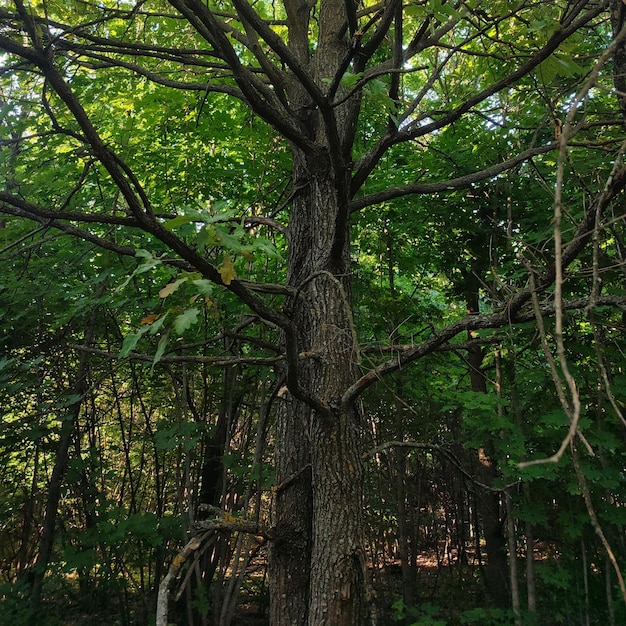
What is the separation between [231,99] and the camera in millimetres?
4691

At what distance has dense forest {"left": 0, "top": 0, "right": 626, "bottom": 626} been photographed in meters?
1.73

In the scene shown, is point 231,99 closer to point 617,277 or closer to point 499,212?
point 499,212

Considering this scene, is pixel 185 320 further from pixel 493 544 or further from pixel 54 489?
pixel 493 544

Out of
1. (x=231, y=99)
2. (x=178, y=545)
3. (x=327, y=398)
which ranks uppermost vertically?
(x=231, y=99)

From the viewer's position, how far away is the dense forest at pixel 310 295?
1734 millimetres

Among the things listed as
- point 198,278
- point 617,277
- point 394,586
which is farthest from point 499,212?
point 394,586

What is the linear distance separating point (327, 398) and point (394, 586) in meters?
4.55

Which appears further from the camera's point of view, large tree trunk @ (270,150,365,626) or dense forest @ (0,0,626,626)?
large tree trunk @ (270,150,365,626)

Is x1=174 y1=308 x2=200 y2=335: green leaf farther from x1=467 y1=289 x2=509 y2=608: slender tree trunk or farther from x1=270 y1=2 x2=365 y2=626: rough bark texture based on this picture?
x1=467 y1=289 x2=509 y2=608: slender tree trunk

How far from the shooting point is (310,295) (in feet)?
7.94

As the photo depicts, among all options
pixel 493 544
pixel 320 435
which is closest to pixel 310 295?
pixel 320 435

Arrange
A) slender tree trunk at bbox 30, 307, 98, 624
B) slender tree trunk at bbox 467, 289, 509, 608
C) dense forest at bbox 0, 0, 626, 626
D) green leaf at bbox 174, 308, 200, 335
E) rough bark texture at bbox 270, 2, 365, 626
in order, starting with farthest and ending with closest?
slender tree trunk at bbox 467, 289, 509, 608, slender tree trunk at bbox 30, 307, 98, 624, rough bark texture at bbox 270, 2, 365, 626, dense forest at bbox 0, 0, 626, 626, green leaf at bbox 174, 308, 200, 335

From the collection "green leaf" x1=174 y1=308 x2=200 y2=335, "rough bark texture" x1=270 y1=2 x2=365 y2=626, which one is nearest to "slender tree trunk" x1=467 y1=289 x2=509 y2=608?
"rough bark texture" x1=270 y1=2 x2=365 y2=626

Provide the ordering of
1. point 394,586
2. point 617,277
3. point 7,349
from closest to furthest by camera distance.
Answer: point 617,277 → point 7,349 → point 394,586
